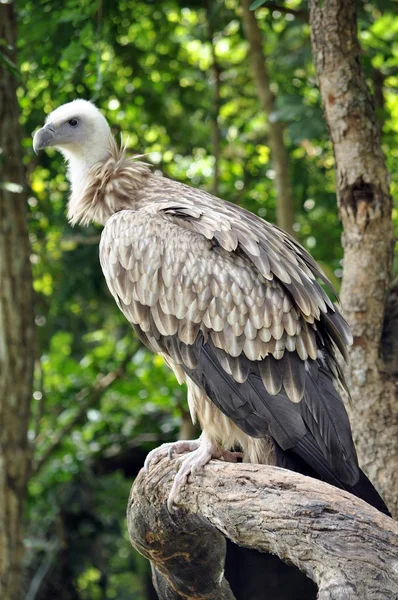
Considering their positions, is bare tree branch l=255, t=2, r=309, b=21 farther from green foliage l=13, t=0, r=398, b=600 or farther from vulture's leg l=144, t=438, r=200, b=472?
vulture's leg l=144, t=438, r=200, b=472

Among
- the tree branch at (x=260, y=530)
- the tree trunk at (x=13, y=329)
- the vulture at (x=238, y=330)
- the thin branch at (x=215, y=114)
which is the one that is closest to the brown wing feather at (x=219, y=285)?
the vulture at (x=238, y=330)

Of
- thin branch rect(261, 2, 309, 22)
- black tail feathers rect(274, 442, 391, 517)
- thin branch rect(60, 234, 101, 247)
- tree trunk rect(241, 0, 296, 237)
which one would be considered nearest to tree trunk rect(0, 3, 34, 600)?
thin branch rect(60, 234, 101, 247)

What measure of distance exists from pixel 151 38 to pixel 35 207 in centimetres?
242

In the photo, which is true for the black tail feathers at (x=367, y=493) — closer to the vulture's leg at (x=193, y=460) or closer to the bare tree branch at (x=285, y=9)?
the vulture's leg at (x=193, y=460)

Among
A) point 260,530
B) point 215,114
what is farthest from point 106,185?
point 215,114

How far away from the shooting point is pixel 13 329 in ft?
23.4

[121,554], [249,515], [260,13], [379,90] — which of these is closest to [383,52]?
[379,90]

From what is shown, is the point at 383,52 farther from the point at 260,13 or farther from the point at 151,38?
the point at 151,38

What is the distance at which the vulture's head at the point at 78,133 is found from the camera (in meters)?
5.28

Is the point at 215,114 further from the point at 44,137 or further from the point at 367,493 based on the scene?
the point at 367,493

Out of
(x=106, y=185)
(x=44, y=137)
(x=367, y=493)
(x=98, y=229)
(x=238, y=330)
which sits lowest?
(x=367, y=493)

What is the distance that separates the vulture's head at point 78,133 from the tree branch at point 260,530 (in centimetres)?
214

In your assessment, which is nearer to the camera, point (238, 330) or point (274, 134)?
point (238, 330)

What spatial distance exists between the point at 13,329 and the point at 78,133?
2.39m
